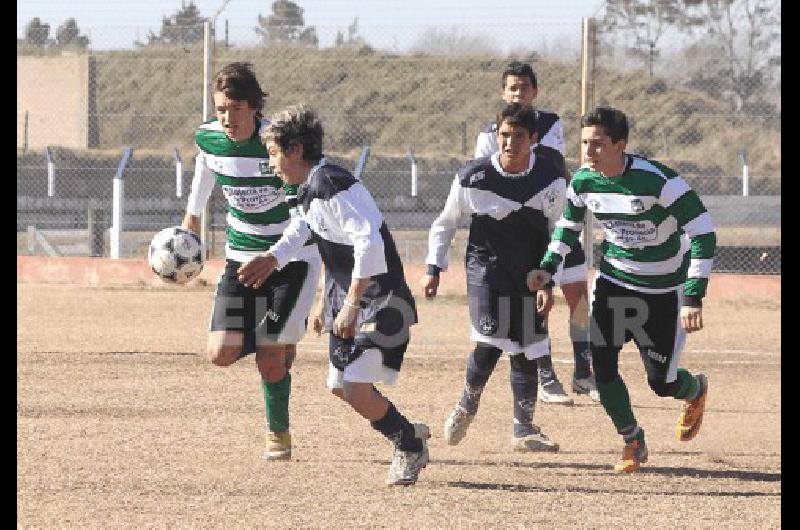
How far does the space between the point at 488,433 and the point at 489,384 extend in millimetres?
2101

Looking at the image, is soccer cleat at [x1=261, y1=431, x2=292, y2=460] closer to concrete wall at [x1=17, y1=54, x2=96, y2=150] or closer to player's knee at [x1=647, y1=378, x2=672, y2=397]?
player's knee at [x1=647, y1=378, x2=672, y2=397]

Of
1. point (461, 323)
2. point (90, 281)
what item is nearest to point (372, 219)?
point (461, 323)

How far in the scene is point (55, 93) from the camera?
46.9 m

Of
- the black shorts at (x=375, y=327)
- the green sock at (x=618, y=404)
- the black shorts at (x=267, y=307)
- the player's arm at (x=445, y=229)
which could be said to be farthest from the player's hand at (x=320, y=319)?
the green sock at (x=618, y=404)

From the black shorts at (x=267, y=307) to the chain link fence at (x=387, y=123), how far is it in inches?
620

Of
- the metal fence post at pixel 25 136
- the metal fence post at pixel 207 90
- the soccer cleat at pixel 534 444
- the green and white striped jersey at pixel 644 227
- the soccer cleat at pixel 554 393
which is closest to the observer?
the green and white striped jersey at pixel 644 227

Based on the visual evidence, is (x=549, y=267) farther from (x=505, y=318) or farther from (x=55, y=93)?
(x=55, y=93)

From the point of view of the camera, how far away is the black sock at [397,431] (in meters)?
7.00

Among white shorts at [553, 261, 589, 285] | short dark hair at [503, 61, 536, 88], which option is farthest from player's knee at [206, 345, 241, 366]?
white shorts at [553, 261, 589, 285]

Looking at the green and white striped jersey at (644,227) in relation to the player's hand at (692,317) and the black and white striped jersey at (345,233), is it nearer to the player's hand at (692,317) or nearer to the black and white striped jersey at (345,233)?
the player's hand at (692,317)

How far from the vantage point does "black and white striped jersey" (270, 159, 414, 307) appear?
6.62 metres
